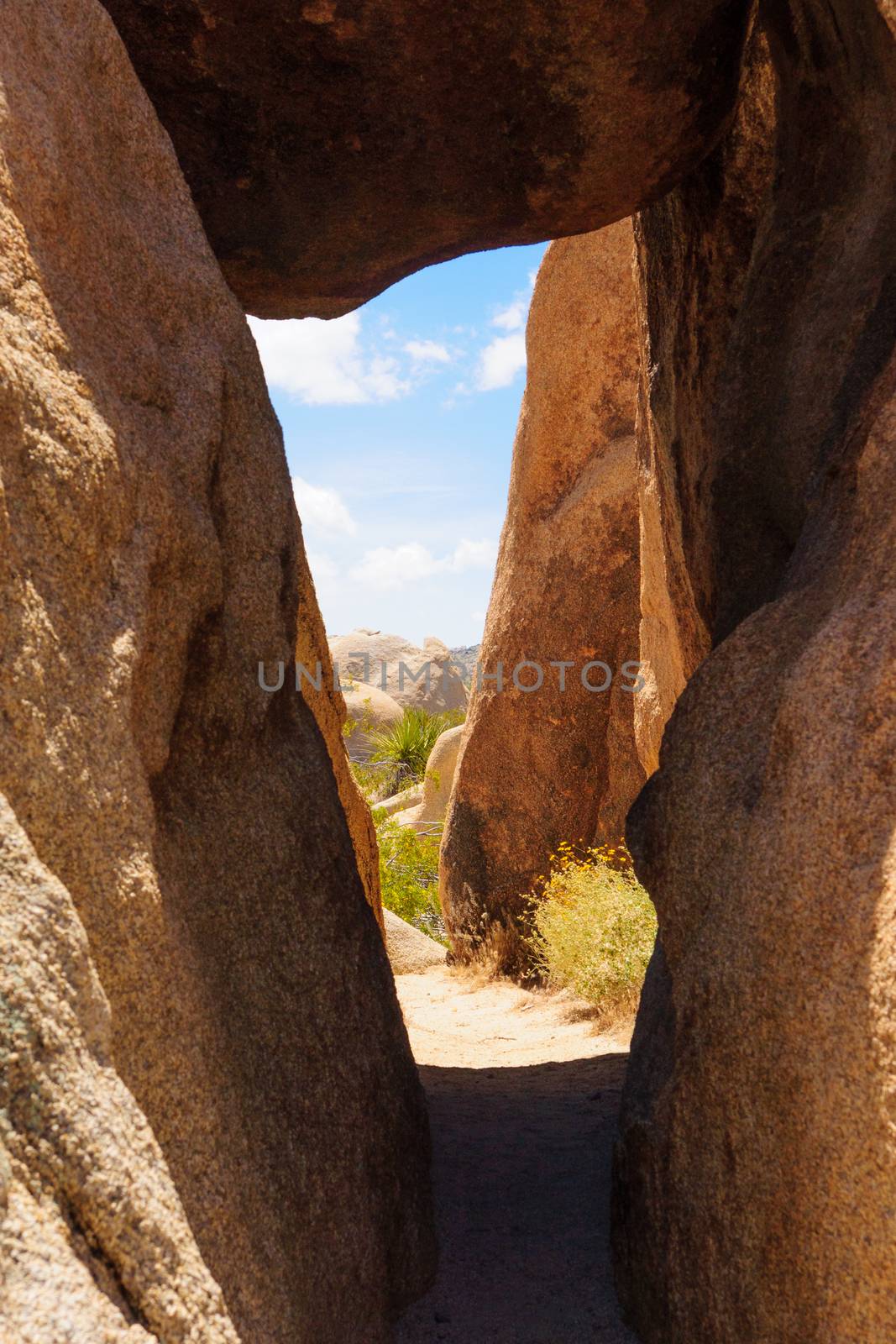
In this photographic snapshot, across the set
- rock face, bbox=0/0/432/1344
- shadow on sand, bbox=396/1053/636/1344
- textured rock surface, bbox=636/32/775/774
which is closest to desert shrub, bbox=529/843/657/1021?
shadow on sand, bbox=396/1053/636/1344

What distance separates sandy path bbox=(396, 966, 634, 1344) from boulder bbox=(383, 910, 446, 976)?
10.6ft

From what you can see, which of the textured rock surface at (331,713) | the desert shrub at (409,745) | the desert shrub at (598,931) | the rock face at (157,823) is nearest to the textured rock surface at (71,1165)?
the rock face at (157,823)

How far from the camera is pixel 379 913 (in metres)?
7.31

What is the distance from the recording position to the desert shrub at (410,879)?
1268cm

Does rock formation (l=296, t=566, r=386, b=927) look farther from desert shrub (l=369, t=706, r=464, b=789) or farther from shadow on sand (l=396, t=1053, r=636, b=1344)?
desert shrub (l=369, t=706, r=464, b=789)

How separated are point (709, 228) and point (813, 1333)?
13.3 ft

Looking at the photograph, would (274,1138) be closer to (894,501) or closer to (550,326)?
(894,501)

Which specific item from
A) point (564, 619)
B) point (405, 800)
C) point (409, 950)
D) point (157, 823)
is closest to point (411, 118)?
point (157, 823)

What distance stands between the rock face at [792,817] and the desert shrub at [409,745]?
14.1m

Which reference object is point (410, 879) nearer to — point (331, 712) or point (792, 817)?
point (331, 712)

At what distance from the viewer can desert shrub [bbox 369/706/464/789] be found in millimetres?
18484

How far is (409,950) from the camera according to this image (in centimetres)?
1035

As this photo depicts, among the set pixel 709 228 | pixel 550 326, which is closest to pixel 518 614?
pixel 550 326

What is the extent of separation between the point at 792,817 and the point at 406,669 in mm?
26396
